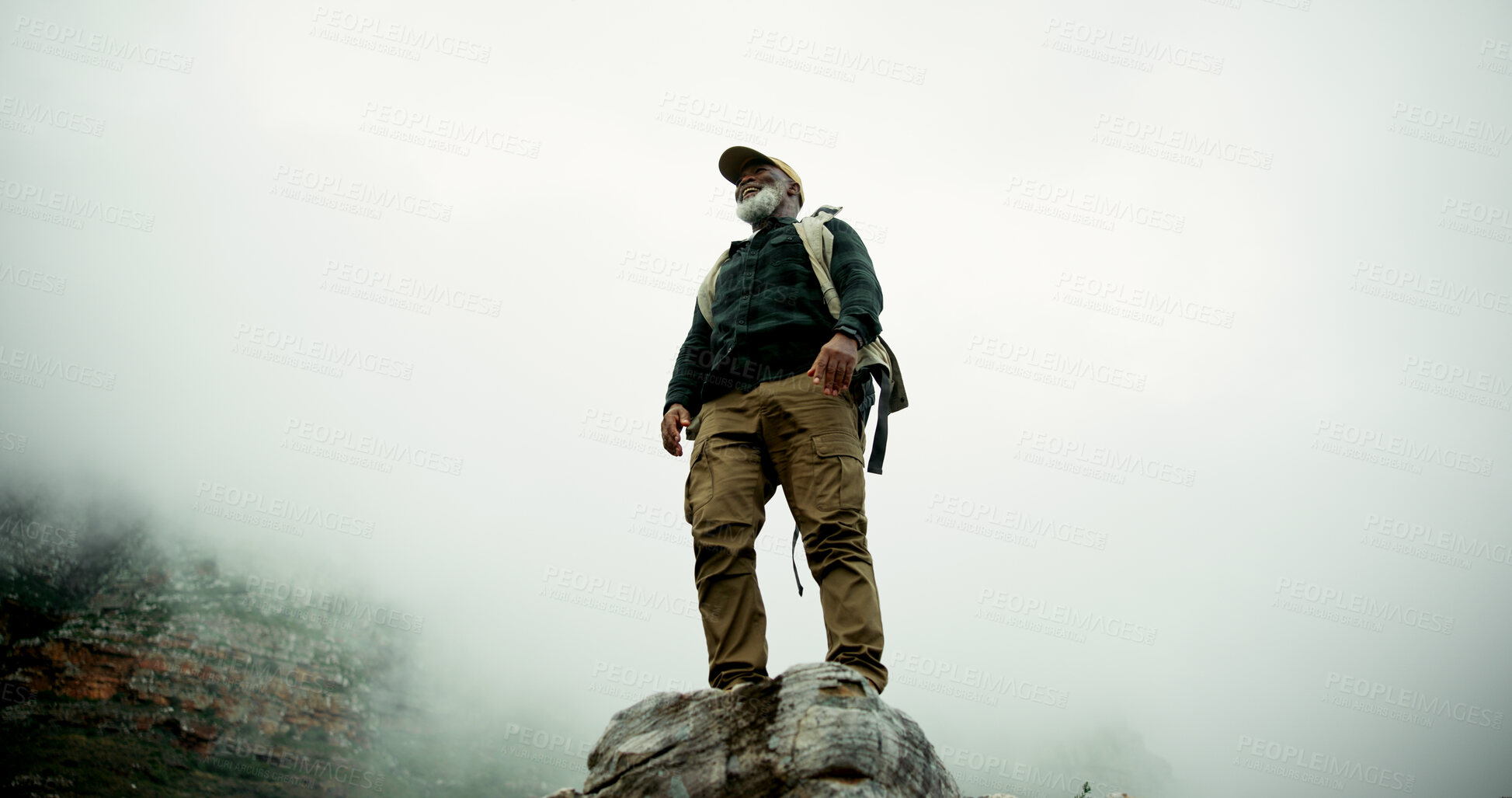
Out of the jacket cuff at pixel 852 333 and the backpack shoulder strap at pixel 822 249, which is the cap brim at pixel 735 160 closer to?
the backpack shoulder strap at pixel 822 249

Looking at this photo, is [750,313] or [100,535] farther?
[100,535]

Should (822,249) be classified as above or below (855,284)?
above

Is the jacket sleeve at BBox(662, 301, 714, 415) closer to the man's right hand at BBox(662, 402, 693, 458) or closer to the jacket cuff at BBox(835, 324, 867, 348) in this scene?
the man's right hand at BBox(662, 402, 693, 458)

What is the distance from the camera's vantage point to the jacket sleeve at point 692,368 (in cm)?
596

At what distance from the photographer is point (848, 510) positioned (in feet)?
15.8

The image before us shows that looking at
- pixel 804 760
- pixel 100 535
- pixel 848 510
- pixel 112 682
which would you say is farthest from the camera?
pixel 100 535

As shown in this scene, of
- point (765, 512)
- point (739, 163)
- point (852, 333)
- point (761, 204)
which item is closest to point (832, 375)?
point (852, 333)

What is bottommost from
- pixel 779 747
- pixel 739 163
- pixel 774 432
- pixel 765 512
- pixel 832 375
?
pixel 779 747

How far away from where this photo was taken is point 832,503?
483cm

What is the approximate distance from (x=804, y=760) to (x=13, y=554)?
8336 inches

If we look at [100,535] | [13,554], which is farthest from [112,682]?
[100,535]

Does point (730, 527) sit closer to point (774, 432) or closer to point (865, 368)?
point (774, 432)

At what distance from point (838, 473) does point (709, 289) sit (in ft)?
6.80

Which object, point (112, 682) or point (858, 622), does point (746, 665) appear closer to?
point (858, 622)
